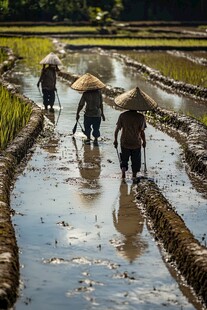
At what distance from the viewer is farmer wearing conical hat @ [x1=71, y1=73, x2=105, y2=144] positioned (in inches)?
481

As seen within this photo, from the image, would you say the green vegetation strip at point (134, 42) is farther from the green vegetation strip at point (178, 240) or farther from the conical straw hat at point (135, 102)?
the green vegetation strip at point (178, 240)

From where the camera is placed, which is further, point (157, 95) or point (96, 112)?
point (157, 95)

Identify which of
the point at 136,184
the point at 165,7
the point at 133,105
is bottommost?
the point at 165,7

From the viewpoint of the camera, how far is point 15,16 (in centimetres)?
4916

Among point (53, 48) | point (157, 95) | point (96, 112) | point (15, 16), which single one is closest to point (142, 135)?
point (96, 112)

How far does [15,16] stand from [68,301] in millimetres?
44275

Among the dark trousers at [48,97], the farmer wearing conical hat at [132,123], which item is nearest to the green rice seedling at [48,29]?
the dark trousers at [48,97]

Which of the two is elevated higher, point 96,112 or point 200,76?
point 96,112

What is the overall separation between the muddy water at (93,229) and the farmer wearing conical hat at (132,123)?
12.6 inches

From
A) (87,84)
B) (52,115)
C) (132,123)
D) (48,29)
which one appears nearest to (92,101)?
(87,84)

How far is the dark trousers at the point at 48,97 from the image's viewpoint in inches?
638

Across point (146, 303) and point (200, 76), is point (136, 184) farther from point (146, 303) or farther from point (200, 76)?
point (200, 76)

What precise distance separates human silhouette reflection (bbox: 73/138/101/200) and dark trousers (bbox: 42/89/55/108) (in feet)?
11.3

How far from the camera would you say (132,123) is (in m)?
9.95
